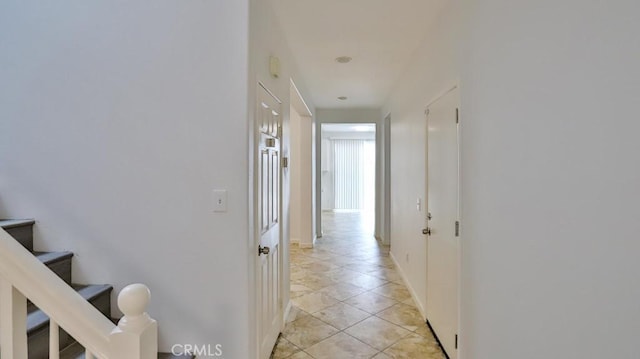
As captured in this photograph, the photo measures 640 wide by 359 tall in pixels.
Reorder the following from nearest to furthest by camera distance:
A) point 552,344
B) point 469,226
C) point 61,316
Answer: point 61,316 < point 552,344 < point 469,226

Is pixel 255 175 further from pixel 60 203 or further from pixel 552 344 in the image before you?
pixel 552 344

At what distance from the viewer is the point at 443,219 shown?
99.4 inches

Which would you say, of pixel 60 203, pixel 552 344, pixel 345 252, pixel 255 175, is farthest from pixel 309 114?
pixel 552 344

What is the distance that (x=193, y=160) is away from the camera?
6.17 ft

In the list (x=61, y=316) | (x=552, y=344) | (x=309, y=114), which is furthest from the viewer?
(x=309, y=114)

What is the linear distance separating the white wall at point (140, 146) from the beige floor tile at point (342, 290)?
2.00 metres

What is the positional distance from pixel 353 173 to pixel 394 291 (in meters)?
7.60

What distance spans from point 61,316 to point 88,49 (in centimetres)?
167

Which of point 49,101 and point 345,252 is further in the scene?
point 345,252

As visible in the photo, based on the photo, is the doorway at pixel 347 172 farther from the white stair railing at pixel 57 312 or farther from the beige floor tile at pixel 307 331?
the white stair railing at pixel 57 312

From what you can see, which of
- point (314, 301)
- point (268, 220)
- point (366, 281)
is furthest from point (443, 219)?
point (366, 281)

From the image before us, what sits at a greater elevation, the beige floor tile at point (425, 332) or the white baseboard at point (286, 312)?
the white baseboard at point (286, 312)

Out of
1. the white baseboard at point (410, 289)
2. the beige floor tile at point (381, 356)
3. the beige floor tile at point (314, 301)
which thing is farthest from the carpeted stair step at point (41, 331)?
the white baseboard at point (410, 289)

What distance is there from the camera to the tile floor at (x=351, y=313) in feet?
8.46
